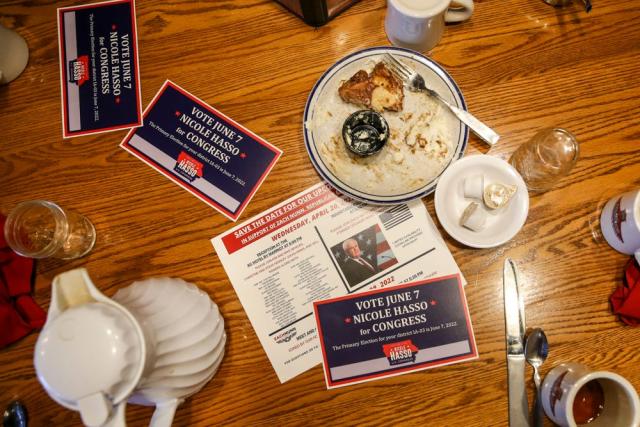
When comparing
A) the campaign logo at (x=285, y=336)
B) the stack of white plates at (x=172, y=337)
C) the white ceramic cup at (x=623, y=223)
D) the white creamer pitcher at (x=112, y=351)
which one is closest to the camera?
the white creamer pitcher at (x=112, y=351)

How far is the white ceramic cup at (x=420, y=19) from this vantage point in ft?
3.17

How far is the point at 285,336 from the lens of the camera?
3.41 feet

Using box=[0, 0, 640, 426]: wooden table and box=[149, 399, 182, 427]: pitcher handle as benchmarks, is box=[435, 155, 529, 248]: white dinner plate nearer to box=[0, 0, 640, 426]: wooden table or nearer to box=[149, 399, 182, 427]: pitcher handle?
box=[0, 0, 640, 426]: wooden table

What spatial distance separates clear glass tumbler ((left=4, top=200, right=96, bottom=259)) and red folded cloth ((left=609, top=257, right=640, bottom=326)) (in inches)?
48.7

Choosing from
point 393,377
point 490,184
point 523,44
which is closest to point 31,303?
point 393,377

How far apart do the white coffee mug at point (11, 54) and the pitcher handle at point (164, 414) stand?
91 centimetres

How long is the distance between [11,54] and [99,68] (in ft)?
0.72

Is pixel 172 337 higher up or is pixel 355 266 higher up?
pixel 172 337

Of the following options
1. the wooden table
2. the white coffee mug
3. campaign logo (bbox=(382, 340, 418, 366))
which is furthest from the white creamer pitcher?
the white coffee mug

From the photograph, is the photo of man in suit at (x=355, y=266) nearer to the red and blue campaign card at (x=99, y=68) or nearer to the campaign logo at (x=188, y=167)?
the campaign logo at (x=188, y=167)

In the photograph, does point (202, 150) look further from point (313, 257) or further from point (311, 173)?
point (313, 257)

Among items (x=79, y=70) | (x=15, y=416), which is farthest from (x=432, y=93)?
(x=15, y=416)

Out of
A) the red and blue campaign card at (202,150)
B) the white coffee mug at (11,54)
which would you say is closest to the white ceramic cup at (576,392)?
the red and blue campaign card at (202,150)

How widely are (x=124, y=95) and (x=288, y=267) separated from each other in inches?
24.0
